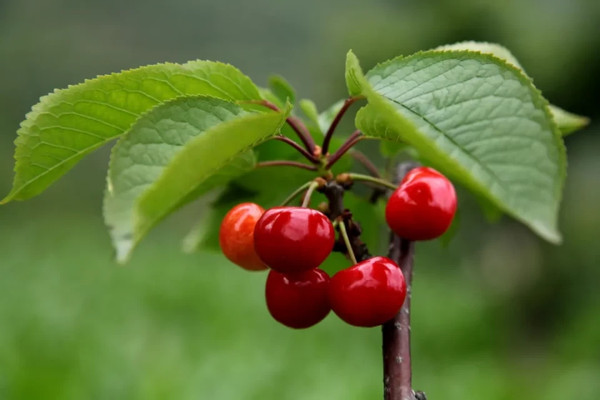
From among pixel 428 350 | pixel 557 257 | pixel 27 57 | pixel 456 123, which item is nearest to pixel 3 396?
pixel 456 123

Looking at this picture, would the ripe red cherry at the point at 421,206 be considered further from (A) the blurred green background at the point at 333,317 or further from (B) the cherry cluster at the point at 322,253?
(A) the blurred green background at the point at 333,317

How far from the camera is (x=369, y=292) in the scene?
22.6 inches

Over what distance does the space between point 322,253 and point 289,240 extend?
0.14 ft

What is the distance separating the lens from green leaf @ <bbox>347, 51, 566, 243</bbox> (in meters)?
0.42

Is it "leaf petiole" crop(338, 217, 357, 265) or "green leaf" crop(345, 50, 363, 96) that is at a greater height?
"green leaf" crop(345, 50, 363, 96)

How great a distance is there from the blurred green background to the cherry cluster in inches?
11.3

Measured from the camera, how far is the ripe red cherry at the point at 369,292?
0.59 meters

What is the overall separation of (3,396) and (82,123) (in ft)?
8.77

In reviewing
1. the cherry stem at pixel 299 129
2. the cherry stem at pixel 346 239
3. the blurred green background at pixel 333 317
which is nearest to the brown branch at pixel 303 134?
the cherry stem at pixel 299 129

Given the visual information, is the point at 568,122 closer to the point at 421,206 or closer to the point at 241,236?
the point at 421,206

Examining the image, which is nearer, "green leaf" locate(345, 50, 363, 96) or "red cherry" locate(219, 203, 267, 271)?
"green leaf" locate(345, 50, 363, 96)

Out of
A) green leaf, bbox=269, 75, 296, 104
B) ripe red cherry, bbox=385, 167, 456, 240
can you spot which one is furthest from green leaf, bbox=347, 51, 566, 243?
green leaf, bbox=269, 75, 296, 104

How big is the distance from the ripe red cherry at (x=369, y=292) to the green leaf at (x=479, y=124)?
0.43 feet

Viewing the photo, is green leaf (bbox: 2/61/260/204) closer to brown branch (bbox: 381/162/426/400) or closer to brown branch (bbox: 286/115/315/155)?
brown branch (bbox: 286/115/315/155)
